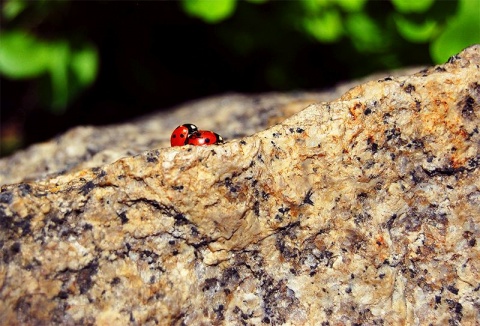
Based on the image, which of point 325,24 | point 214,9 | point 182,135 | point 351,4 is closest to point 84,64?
point 214,9

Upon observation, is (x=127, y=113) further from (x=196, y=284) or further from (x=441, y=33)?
(x=196, y=284)

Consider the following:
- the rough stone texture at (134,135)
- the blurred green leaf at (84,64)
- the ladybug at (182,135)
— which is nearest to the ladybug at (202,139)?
the ladybug at (182,135)

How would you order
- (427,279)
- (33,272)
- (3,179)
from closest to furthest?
(33,272), (427,279), (3,179)

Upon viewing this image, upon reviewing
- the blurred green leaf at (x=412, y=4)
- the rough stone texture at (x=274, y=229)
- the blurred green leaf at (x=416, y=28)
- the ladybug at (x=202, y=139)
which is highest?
the blurred green leaf at (x=412, y=4)

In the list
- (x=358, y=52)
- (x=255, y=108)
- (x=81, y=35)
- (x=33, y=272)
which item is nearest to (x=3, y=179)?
(x=33, y=272)

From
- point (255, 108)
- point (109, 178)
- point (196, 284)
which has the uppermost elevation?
point (255, 108)

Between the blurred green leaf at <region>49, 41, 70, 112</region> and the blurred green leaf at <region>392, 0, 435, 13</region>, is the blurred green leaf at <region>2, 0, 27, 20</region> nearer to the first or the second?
the blurred green leaf at <region>49, 41, 70, 112</region>

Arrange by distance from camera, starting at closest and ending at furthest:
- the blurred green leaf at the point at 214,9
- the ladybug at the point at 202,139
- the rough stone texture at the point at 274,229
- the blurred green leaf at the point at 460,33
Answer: the rough stone texture at the point at 274,229 < the ladybug at the point at 202,139 < the blurred green leaf at the point at 460,33 < the blurred green leaf at the point at 214,9

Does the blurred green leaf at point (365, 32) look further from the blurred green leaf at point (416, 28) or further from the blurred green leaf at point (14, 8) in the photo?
the blurred green leaf at point (14, 8)
